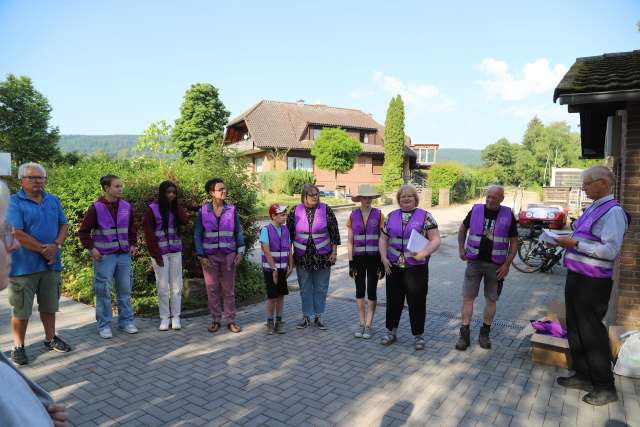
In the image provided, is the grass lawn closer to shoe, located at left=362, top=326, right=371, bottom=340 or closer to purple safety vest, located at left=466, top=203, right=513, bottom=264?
shoe, located at left=362, top=326, right=371, bottom=340

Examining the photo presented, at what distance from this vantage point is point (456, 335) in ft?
18.8

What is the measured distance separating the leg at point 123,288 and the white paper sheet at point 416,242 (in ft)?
11.8

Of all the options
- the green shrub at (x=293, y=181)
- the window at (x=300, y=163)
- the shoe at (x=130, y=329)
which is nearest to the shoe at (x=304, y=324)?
the shoe at (x=130, y=329)

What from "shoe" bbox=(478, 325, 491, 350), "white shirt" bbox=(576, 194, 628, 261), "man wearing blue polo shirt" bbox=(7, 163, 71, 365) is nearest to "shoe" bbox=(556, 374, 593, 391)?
"shoe" bbox=(478, 325, 491, 350)

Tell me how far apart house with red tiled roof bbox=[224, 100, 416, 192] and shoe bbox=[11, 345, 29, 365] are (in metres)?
30.1

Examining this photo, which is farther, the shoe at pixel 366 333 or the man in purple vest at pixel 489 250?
the shoe at pixel 366 333

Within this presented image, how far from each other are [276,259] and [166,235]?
4.82 feet

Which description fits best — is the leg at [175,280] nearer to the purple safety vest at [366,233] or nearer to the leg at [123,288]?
the leg at [123,288]

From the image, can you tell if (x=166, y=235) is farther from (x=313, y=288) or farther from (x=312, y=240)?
(x=313, y=288)

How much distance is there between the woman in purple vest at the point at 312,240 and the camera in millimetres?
5688

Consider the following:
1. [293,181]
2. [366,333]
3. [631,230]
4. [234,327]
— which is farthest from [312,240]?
[293,181]

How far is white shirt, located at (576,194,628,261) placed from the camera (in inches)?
146

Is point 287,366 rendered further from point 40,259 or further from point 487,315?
point 40,259

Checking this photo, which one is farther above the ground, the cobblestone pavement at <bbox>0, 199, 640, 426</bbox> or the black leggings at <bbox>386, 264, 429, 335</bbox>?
the black leggings at <bbox>386, 264, 429, 335</bbox>
